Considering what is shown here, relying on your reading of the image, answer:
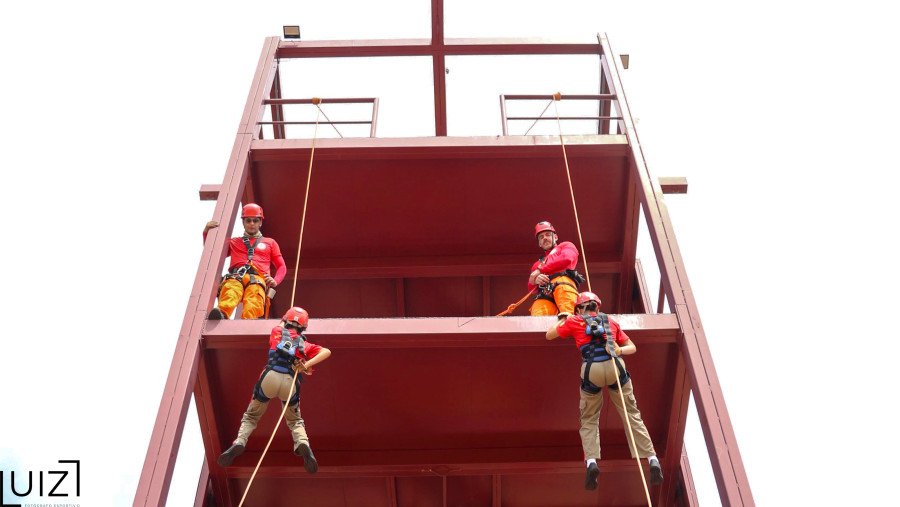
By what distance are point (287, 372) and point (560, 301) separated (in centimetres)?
298

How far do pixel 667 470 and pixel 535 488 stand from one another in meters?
1.91

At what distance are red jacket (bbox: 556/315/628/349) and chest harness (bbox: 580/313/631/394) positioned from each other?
0.04 metres

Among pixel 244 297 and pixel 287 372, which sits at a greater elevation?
pixel 244 297

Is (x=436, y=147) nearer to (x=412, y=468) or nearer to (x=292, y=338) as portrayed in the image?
(x=292, y=338)

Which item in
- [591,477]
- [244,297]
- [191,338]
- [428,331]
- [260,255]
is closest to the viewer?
[591,477]

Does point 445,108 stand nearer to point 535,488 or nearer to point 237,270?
point 237,270

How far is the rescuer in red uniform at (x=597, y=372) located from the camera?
669cm

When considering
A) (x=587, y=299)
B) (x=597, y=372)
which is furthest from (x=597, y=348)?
(x=587, y=299)

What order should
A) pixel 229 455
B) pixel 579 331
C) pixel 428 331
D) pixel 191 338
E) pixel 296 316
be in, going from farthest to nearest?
pixel 428 331
pixel 191 338
pixel 296 316
pixel 579 331
pixel 229 455

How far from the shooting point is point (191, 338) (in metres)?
7.12

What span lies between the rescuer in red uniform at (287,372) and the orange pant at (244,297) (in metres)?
1.06

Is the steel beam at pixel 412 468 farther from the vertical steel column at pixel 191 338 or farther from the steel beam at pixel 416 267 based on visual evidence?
the steel beam at pixel 416 267

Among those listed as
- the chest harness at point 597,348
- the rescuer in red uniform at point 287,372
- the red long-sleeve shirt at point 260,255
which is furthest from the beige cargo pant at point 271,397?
the chest harness at point 597,348

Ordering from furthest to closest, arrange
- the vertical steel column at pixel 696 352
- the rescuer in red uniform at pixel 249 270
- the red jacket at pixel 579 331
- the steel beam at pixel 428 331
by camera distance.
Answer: the rescuer in red uniform at pixel 249 270 < the steel beam at pixel 428 331 < the red jacket at pixel 579 331 < the vertical steel column at pixel 696 352
